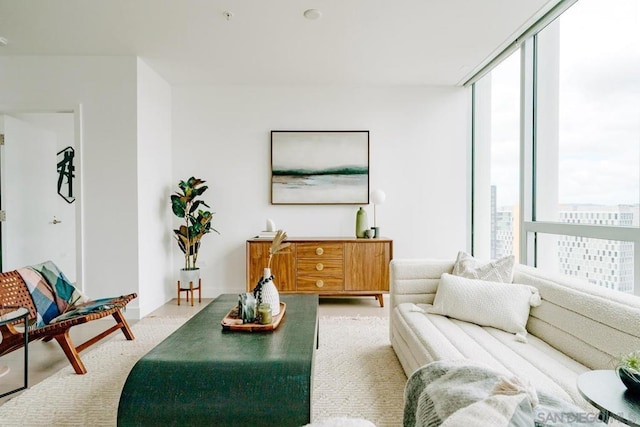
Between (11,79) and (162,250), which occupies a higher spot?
(11,79)

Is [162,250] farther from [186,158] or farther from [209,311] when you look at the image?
[209,311]

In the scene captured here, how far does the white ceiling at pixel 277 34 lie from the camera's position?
2.75 metres

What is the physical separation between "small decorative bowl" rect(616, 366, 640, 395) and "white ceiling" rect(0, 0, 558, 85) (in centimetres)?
258

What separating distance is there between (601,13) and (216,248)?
4215 mm

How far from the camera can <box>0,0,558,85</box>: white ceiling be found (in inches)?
108

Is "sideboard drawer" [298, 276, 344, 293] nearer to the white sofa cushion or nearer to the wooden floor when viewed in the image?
the wooden floor

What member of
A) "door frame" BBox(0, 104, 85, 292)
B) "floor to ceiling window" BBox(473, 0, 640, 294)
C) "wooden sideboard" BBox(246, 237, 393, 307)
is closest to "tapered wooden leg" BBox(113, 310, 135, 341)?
"door frame" BBox(0, 104, 85, 292)


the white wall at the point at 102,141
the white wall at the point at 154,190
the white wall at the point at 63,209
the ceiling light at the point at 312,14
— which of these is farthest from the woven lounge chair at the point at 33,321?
the white wall at the point at 63,209

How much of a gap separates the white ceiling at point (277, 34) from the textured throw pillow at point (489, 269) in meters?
1.92

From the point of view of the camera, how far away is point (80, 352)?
2.67m

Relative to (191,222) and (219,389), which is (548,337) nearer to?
(219,389)

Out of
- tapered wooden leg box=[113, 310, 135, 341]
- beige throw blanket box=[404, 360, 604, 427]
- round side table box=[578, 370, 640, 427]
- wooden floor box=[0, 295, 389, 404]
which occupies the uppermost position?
beige throw blanket box=[404, 360, 604, 427]

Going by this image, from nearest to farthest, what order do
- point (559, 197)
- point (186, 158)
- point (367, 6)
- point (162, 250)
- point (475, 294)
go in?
point (475, 294) → point (367, 6) → point (559, 197) → point (162, 250) → point (186, 158)

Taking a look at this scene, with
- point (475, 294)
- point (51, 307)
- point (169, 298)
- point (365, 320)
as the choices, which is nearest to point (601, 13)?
point (475, 294)
